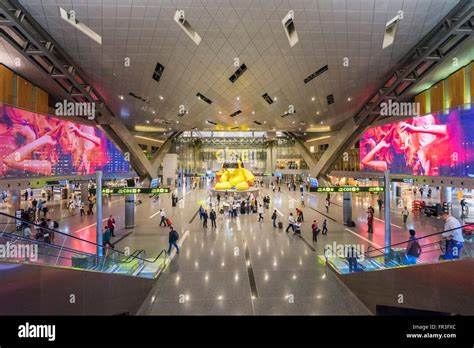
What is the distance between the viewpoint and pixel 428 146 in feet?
40.0

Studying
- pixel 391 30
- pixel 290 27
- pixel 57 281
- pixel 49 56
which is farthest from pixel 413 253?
pixel 49 56

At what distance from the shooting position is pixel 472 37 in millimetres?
11203

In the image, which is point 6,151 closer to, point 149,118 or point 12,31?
point 12,31

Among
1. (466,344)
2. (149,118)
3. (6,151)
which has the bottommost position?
(466,344)

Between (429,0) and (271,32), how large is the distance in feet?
21.1

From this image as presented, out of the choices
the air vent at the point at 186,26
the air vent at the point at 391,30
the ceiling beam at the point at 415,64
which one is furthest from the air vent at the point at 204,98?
the air vent at the point at 391,30

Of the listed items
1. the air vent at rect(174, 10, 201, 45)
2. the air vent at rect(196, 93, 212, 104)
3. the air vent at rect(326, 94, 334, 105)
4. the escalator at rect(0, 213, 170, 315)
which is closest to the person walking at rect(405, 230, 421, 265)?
the escalator at rect(0, 213, 170, 315)

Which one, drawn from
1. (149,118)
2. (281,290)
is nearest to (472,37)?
(281,290)

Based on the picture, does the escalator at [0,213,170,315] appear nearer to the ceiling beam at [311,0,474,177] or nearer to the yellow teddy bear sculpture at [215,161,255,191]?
the ceiling beam at [311,0,474,177]

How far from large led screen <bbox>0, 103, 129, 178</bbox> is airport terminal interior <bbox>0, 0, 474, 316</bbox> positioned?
0.26 feet

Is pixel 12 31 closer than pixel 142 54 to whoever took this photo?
Yes

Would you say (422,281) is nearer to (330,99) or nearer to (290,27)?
(290,27)

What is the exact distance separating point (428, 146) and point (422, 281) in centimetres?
998

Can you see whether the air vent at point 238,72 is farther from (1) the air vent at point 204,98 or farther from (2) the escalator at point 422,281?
(2) the escalator at point 422,281
